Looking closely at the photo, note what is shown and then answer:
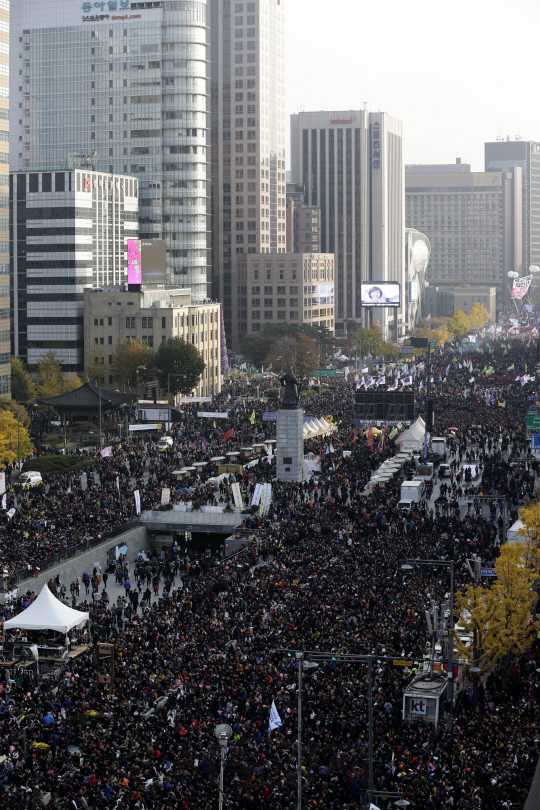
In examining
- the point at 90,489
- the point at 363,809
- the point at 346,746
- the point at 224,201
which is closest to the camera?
the point at 363,809

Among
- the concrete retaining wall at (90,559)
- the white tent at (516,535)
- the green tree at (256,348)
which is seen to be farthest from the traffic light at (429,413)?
the green tree at (256,348)

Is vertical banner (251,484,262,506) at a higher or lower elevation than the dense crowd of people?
higher

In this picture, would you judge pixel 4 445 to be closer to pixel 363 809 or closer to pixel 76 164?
pixel 363 809

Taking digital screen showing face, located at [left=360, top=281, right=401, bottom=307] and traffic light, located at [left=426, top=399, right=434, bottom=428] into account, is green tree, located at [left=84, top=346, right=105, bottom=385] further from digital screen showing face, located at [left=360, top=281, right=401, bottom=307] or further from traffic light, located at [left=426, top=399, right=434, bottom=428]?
digital screen showing face, located at [left=360, top=281, right=401, bottom=307]

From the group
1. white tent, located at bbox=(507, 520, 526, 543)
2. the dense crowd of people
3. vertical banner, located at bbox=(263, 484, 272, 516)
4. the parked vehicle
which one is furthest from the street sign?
the parked vehicle

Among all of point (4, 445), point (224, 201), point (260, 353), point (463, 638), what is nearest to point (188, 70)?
point (260, 353)

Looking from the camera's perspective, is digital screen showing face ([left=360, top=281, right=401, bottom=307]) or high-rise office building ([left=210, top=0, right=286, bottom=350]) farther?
high-rise office building ([left=210, top=0, right=286, bottom=350])

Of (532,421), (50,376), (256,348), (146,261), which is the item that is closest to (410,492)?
(532,421)
